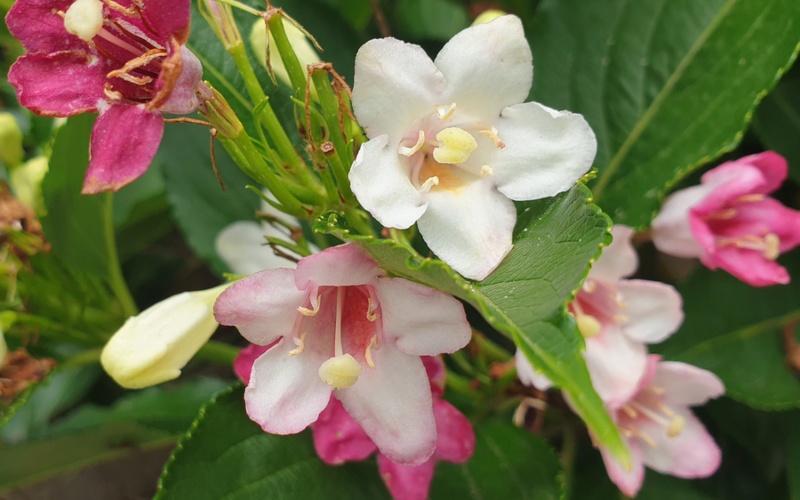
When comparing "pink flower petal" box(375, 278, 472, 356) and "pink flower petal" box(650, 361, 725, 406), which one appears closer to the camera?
"pink flower petal" box(375, 278, 472, 356)

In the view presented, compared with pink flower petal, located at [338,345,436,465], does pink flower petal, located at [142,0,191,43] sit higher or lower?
higher

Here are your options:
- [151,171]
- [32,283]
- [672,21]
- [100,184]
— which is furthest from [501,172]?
[151,171]

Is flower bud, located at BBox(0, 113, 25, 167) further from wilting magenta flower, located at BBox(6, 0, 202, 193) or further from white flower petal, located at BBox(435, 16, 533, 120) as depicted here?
white flower petal, located at BBox(435, 16, 533, 120)

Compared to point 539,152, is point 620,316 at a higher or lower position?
lower

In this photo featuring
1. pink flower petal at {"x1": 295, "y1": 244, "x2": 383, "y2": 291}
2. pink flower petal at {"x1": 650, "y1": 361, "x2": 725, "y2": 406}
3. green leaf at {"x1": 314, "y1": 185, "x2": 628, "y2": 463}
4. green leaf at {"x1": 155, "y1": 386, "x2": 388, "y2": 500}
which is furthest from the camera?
pink flower petal at {"x1": 650, "y1": 361, "x2": 725, "y2": 406}

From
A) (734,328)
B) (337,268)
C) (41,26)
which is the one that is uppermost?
(41,26)

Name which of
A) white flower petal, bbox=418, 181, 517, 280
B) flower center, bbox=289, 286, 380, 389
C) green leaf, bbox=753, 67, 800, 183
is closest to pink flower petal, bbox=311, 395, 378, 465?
flower center, bbox=289, 286, 380, 389

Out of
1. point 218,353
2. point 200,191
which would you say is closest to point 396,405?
point 218,353

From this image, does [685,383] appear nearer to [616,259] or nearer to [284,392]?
[616,259]
